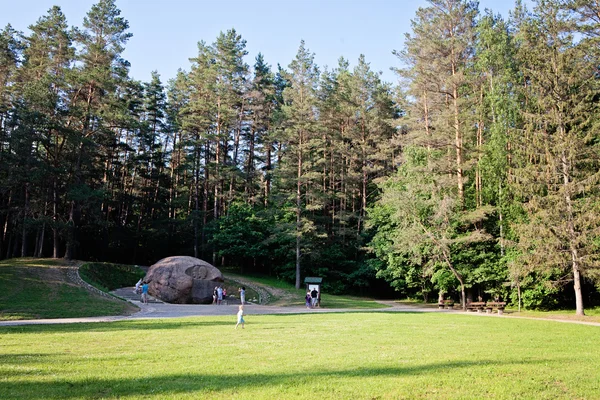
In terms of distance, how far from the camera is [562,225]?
24266 millimetres

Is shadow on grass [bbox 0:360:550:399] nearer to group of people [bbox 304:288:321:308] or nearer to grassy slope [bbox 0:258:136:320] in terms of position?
grassy slope [bbox 0:258:136:320]

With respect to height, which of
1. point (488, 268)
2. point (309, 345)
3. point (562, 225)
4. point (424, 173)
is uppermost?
point (424, 173)

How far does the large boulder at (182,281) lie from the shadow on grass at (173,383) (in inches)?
869

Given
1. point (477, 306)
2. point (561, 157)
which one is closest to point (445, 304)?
point (477, 306)

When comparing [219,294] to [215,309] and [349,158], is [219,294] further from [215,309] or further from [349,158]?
[349,158]

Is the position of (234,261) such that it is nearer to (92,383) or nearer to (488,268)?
(488,268)

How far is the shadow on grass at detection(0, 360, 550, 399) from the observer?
6.39 metres

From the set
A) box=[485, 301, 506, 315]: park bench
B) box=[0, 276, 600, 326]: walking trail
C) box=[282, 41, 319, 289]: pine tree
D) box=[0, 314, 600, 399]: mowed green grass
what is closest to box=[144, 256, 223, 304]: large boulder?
box=[0, 276, 600, 326]: walking trail

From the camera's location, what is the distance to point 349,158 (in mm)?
46000

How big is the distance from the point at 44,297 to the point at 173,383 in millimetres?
19350

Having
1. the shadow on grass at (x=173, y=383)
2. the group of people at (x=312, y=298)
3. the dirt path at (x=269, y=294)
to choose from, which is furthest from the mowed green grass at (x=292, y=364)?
the dirt path at (x=269, y=294)

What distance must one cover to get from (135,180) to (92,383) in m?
48.4

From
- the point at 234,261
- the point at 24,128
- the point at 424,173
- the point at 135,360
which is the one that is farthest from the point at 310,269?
the point at 135,360

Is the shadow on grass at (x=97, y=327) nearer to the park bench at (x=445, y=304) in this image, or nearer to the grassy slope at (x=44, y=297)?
the grassy slope at (x=44, y=297)
